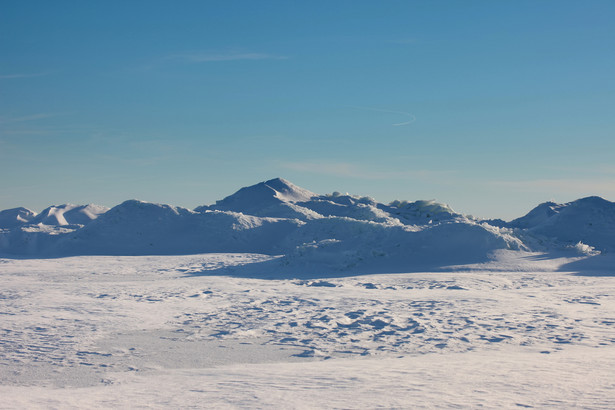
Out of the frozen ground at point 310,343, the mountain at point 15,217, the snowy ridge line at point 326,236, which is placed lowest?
the frozen ground at point 310,343

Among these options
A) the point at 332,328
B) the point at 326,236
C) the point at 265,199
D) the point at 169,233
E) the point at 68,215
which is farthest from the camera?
the point at 68,215

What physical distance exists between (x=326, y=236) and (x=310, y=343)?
57.0ft

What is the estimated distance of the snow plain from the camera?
4.98 meters

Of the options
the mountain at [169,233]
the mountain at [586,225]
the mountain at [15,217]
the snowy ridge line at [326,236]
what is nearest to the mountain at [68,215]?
the mountain at [15,217]

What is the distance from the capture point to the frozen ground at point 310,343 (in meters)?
4.89

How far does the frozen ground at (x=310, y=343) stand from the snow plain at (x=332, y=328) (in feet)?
0.10

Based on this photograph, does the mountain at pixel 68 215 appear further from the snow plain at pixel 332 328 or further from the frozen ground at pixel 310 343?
the frozen ground at pixel 310 343

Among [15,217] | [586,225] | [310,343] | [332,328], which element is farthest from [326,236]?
[15,217]

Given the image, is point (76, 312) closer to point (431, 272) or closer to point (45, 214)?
point (431, 272)

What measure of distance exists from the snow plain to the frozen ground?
29mm

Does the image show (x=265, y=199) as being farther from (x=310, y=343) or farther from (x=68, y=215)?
(x=310, y=343)

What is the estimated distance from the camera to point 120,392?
16.8ft

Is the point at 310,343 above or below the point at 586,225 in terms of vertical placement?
below

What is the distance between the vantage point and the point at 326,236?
2456 cm
